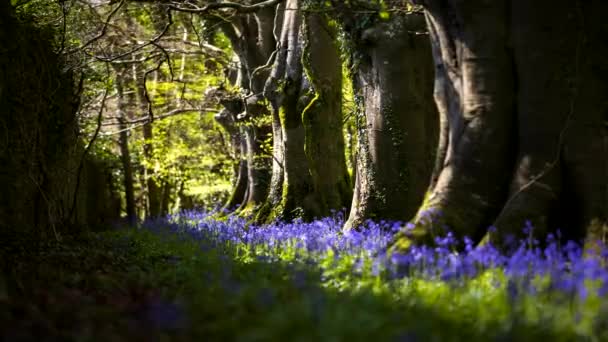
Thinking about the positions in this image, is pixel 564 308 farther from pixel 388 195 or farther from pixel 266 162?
pixel 266 162

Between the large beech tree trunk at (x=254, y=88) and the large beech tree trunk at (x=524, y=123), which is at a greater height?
the large beech tree trunk at (x=254, y=88)

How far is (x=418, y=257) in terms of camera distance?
5215mm

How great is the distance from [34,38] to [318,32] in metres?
5.09

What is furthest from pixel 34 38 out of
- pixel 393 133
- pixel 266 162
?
pixel 266 162

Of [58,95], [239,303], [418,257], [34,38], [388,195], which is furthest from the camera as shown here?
[58,95]

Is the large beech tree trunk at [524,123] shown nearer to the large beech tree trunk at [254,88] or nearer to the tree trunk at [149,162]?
the large beech tree trunk at [254,88]

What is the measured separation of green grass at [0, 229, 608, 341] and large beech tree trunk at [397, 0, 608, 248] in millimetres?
1210

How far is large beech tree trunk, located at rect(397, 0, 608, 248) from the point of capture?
593 cm

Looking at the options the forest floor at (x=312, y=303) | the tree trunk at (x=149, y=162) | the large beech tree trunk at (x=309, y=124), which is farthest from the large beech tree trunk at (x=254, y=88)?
the forest floor at (x=312, y=303)

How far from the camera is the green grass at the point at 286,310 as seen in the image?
3.52 m

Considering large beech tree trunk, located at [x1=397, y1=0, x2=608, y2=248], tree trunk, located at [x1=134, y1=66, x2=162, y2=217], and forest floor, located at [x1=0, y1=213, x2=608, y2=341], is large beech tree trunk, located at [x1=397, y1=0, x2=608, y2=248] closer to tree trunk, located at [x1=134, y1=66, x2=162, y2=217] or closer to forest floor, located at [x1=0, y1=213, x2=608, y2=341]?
forest floor, located at [x1=0, y1=213, x2=608, y2=341]

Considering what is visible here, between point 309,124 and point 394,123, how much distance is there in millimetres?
3690

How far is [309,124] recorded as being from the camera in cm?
1285

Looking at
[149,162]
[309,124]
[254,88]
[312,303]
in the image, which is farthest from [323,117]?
[149,162]
